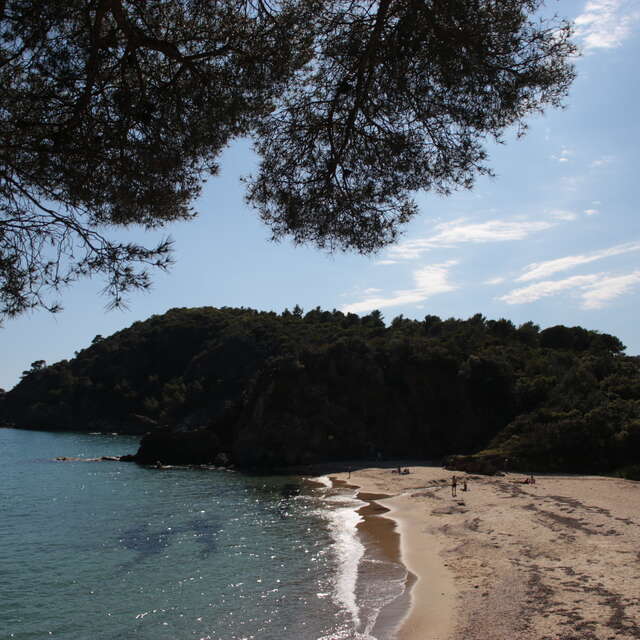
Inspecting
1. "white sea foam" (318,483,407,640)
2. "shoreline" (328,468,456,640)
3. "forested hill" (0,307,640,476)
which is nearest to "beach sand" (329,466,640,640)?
"shoreline" (328,468,456,640)

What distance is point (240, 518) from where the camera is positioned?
76.9ft

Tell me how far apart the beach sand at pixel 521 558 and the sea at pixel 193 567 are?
3.42ft

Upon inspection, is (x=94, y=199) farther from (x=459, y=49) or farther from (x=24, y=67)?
(x=459, y=49)

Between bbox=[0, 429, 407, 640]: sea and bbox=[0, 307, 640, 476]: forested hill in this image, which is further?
bbox=[0, 307, 640, 476]: forested hill

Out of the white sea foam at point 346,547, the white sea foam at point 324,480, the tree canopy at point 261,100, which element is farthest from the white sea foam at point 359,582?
the white sea foam at point 324,480

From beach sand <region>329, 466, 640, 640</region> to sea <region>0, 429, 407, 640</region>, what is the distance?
41.0 inches

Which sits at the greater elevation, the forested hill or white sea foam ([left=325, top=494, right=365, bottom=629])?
the forested hill

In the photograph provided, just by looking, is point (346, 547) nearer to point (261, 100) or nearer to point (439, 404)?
point (261, 100)

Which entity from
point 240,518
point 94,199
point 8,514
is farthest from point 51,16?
point 8,514

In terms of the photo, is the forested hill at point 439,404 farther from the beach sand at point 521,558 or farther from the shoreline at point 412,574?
the shoreline at point 412,574

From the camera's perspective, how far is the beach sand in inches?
395

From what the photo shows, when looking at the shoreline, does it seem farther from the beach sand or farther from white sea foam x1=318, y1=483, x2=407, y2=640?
white sea foam x1=318, y1=483, x2=407, y2=640

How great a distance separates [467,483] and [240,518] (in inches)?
509

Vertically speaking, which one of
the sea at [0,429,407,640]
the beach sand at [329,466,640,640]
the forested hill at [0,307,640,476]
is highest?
the forested hill at [0,307,640,476]
